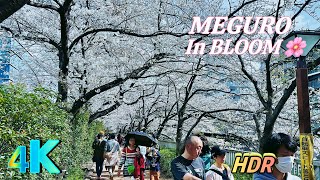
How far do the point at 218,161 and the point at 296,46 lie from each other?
77.8 inches

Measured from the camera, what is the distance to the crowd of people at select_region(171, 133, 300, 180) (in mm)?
2727

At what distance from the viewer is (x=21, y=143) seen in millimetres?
3980

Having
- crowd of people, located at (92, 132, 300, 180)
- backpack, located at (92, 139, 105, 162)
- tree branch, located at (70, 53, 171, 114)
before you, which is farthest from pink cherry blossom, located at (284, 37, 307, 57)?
backpack, located at (92, 139, 105, 162)

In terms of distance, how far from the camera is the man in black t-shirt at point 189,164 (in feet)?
12.7

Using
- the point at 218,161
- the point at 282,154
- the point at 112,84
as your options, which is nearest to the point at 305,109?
the point at 218,161

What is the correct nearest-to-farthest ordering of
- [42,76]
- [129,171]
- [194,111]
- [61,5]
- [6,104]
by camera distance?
[6,104] → [61,5] → [129,171] → [42,76] → [194,111]

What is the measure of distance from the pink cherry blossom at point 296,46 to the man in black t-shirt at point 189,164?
2.11 m

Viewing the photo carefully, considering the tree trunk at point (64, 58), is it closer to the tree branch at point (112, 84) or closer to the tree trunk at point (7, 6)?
the tree branch at point (112, 84)

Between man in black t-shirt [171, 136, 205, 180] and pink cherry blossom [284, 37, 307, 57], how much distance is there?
211 cm

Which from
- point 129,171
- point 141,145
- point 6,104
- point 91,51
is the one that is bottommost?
point 129,171

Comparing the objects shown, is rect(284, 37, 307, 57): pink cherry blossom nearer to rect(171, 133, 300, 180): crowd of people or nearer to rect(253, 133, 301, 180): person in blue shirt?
rect(171, 133, 300, 180): crowd of people

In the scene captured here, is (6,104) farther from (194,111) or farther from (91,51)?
(194,111)

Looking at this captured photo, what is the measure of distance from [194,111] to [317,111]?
21.7 feet

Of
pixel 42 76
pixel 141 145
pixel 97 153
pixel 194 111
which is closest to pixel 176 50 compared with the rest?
pixel 141 145
